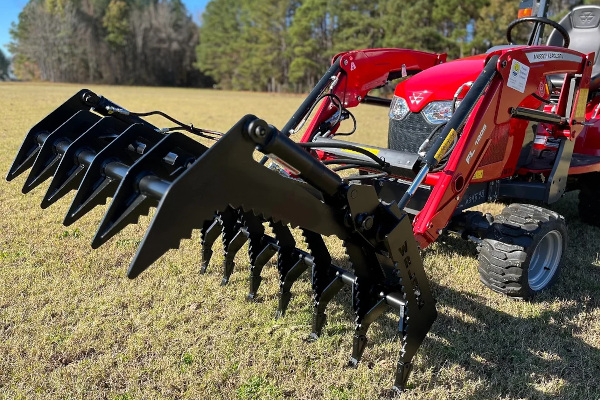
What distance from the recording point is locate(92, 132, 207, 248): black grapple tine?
6.32 feet

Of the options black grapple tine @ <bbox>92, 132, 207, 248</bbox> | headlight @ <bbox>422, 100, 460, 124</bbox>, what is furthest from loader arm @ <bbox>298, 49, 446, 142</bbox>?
black grapple tine @ <bbox>92, 132, 207, 248</bbox>

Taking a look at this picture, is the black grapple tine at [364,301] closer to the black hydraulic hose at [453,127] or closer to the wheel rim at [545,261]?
the black hydraulic hose at [453,127]

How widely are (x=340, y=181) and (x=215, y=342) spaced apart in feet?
4.44

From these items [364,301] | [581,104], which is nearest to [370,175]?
[364,301]

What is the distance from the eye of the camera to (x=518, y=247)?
10.5 ft

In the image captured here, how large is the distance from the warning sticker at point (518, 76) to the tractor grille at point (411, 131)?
0.60 m

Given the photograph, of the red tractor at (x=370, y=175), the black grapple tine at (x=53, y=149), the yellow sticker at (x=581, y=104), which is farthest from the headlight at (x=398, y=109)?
the black grapple tine at (x=53, y=149)

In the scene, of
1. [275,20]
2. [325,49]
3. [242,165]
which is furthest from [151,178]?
[275,20]

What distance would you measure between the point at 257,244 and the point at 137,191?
1.16 metres

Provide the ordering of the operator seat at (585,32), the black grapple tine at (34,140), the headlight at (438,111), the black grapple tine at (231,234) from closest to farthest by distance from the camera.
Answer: the black grapple tine at (34,140)
the black grapple tine at (231,234)
the headlight at (438,111)
the operator seat at (585,32)

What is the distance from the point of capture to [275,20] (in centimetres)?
4938

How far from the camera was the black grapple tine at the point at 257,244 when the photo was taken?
2949 millimetres

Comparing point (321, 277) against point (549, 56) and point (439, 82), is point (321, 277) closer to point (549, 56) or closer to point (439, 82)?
point (439, 82)

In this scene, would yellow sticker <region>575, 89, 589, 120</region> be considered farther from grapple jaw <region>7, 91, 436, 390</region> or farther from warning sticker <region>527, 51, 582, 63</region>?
grapple jaw <region>7, 91, 436, 390</region>
